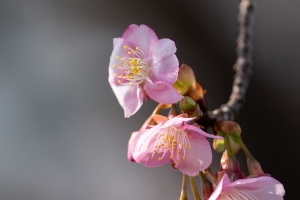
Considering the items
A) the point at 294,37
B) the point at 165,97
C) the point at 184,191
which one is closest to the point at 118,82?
the point at 165,97

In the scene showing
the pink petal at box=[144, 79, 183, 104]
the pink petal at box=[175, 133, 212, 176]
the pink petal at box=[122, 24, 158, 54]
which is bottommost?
the pink petal at box=[175, 133, 212, 176]

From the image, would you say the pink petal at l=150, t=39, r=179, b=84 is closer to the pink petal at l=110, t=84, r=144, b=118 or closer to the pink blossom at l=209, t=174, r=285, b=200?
the pink petal at l=110, t=84, r=144, b=118

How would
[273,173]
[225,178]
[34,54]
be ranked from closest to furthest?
1. [225,178]
2. [273,173]
3. [34,54]

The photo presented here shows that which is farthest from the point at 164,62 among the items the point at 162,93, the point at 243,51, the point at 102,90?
the point at 102,90

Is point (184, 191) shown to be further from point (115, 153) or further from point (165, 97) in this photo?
point (115, 153)

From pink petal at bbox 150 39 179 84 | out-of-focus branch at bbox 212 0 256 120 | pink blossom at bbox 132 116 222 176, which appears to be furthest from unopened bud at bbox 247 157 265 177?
out-of-focus branch at bbox 212 0 256 120

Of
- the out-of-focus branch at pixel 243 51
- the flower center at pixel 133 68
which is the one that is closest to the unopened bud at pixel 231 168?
the flower center at pixel 133 68

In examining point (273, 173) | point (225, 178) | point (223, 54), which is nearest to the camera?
point (225, 178)
